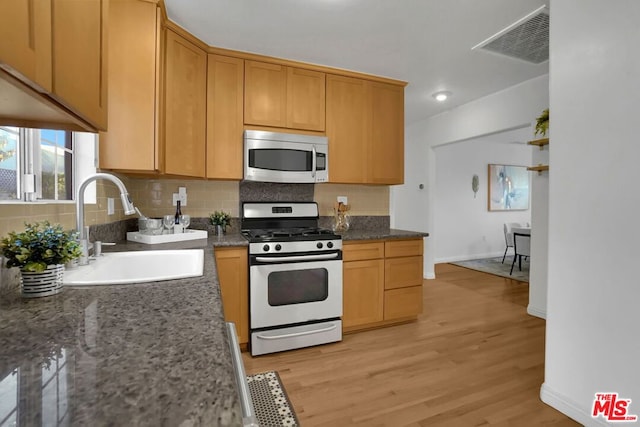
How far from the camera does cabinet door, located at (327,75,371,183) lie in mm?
2902

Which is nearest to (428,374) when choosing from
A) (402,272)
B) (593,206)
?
(402,272)

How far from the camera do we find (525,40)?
7.89ft

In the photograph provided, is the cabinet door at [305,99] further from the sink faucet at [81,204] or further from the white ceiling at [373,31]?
the sink faucet at [81,204]

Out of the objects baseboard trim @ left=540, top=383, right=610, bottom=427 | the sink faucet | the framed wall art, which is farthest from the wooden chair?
the sink faucet

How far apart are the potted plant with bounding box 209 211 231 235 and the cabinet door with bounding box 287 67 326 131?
1.00 meters

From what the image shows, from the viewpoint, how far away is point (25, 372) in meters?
0.50

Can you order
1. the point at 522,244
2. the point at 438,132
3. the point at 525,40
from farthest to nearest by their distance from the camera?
the point at 522,244, the point at 438,132, the point at 525,40

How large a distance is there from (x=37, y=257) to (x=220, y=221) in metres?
1.77

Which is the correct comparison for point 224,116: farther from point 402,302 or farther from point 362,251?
point 402,302

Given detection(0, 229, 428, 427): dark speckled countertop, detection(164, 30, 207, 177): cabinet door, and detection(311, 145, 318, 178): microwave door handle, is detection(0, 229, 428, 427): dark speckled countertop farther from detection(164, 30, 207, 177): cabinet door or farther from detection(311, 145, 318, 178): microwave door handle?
detection(311, 145, 318, 178): microwave door handle

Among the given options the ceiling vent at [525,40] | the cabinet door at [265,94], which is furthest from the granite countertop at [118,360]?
the ceiling vent at [525,40]

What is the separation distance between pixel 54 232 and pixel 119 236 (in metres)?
1.26

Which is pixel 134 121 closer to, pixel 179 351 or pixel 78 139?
pixel 78 139

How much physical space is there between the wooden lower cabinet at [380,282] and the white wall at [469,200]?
3.30 m
